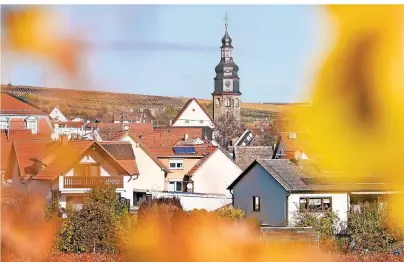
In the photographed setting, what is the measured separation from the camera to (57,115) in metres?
15.2

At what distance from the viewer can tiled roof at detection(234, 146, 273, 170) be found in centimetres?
2365

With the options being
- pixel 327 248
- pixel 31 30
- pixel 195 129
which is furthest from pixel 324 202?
pixel 195 129

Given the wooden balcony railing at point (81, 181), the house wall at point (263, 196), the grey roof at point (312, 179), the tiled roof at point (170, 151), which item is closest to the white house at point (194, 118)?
the tiled roof at point (170, 151)

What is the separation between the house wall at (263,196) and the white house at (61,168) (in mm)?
1975

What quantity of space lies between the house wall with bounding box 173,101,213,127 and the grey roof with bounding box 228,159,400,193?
13984 millimetres

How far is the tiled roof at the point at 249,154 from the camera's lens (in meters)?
23.7

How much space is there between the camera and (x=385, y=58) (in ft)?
45.0

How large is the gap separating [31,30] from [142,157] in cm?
791

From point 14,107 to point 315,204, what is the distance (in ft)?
17.5

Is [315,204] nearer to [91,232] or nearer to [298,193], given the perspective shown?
[298,193]

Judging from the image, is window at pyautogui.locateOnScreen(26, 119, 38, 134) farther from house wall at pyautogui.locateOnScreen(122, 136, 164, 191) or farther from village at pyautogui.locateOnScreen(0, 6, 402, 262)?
house wall at pyautogui.locateOnScreen(122, 136, 164, 191)

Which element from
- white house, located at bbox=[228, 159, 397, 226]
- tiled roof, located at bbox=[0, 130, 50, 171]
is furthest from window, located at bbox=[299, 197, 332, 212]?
tiled roof, located at bbox=[0, 130, 50, 171]

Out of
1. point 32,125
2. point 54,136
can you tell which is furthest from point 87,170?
point 32,125

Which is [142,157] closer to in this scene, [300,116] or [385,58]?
[300,116]
